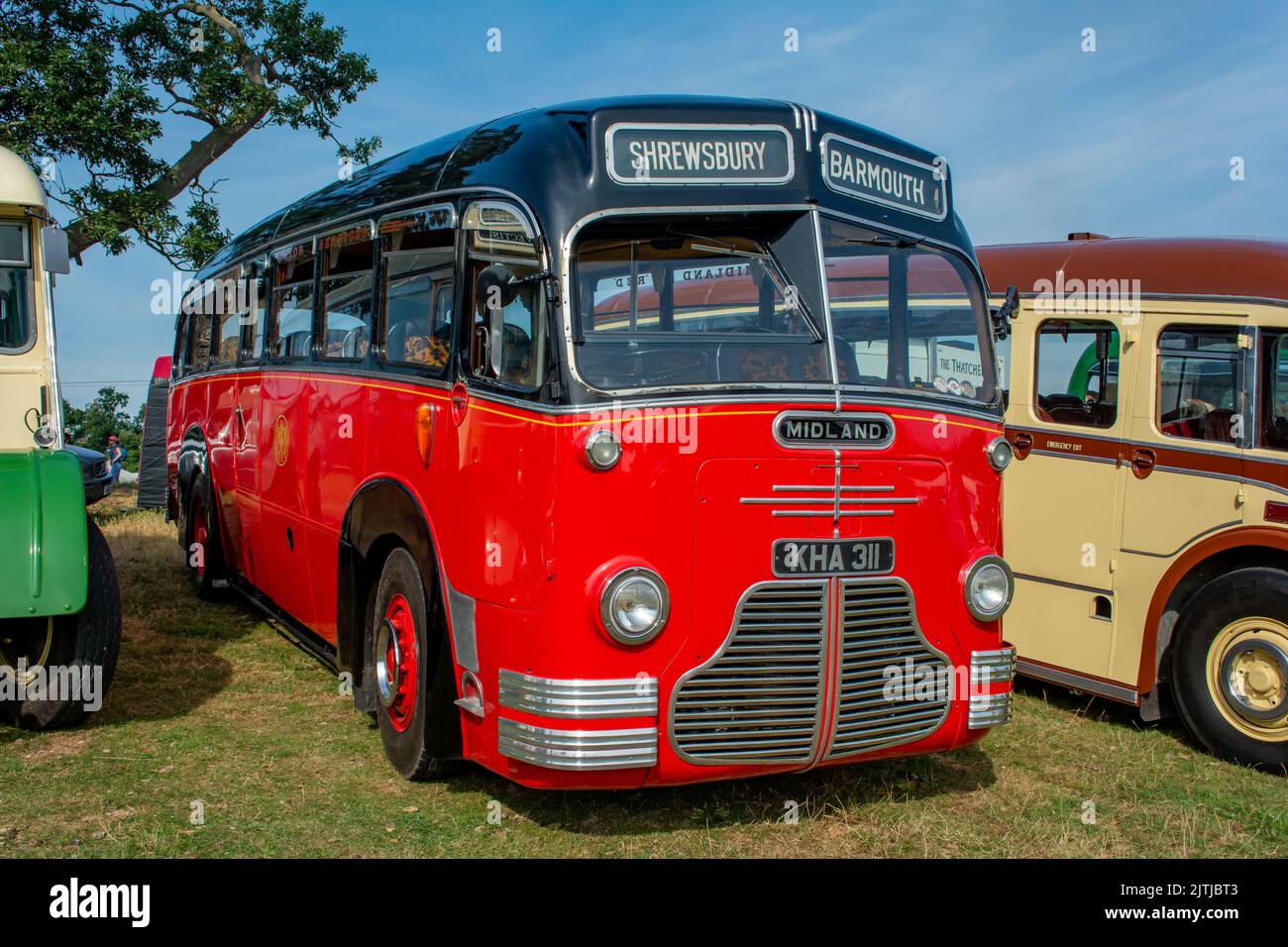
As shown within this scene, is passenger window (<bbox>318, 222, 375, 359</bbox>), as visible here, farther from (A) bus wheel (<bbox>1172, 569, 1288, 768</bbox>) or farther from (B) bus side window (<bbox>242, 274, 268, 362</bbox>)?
(A) bus wheel (<bbox>1172, 569, 1288, 768</bbox>)

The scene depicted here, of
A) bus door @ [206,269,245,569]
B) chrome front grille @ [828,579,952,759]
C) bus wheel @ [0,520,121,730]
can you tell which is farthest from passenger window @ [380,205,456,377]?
bus door @ [206,269,245,569]

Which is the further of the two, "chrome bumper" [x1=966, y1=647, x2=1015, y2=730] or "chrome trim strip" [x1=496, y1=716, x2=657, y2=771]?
"chrome bumper" [x1=966, y1=647, x2=1015, y2=730]

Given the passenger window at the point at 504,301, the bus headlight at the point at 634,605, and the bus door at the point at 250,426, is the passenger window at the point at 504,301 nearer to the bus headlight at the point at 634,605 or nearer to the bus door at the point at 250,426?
the bus headlight at the point at 634,605

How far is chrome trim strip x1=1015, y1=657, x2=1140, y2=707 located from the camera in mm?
7012

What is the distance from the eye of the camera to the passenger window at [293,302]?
7.38m

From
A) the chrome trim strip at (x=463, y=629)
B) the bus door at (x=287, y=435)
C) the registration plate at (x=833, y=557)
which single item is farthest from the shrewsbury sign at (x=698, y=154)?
the bus door at (x=287, y=435)

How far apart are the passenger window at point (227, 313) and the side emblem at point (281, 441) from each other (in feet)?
4.89

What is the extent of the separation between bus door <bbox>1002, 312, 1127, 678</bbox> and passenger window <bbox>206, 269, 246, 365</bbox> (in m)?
5.77

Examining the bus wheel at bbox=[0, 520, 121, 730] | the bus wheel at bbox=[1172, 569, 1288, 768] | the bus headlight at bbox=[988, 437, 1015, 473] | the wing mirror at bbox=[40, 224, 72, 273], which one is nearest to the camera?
the bus headlight at bbox=[988, 437, 1015, 473]

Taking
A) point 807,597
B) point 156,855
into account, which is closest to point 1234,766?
point 807,597

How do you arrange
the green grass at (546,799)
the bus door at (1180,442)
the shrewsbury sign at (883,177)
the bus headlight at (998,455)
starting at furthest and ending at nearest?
the bus door at (1180,442) < the bus headlight at (998,455) < the shrewsbury sign at (883,177) < the green grass at (546,799)

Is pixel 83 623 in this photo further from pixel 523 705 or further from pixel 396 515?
pixel 523 705

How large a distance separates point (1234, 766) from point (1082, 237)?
3.68 meters

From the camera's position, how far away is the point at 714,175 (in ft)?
15.8
